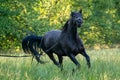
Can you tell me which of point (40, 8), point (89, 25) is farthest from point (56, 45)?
point (89, 25)

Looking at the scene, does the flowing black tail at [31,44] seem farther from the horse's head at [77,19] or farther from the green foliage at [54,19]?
the green foliage at [54,19]

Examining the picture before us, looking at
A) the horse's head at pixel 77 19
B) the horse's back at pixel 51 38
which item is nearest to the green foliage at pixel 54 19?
the horse's back at pixel 51 38

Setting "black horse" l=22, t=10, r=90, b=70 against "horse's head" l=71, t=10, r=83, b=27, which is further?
"black horse" l=22, t=10, r=90, b=70

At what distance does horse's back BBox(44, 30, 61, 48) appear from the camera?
9.84 metres

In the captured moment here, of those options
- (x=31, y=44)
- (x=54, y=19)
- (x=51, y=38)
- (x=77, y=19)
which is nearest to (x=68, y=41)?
(x=77, y=19)

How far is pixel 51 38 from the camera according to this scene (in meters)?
10.1

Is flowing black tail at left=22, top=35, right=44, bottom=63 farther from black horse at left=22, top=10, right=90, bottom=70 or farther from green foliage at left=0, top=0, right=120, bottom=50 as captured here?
green foliage at left=0, top=0, right=120, bottom=50

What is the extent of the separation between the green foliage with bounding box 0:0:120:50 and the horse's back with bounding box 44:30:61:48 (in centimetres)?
1483

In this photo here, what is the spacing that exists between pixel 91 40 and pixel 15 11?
19.5 meters

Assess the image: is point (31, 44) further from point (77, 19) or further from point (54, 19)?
point (54, 19)

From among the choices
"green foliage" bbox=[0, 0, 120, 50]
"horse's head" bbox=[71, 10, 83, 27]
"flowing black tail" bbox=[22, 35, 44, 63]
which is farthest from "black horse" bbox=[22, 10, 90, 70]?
"green foliage" bbox=[0, 0, 120, 50]

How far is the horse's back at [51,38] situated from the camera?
984 cm

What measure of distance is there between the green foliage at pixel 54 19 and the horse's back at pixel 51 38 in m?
14.8

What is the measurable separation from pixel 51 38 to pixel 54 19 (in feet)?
105
